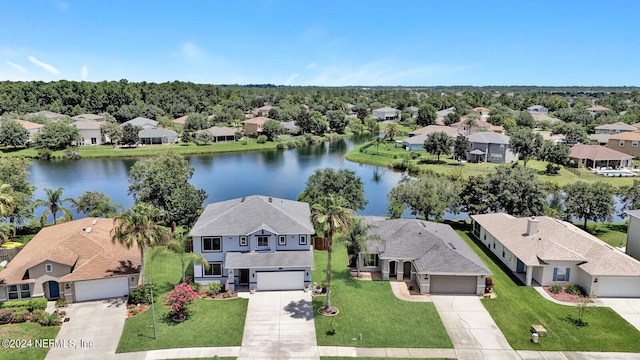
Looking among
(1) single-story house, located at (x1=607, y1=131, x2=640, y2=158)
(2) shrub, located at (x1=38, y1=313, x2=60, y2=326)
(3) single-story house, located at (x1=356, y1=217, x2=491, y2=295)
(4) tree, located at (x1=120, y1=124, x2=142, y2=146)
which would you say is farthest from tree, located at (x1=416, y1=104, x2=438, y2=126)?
(2) shrub, located at (x1=38, y1=313, x2=60, y2=326)

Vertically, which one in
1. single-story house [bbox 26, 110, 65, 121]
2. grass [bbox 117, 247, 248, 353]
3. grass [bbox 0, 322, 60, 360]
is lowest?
grass [bbox 117, 247, 248, 353]

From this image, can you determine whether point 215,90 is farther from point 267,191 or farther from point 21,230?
point 21,230

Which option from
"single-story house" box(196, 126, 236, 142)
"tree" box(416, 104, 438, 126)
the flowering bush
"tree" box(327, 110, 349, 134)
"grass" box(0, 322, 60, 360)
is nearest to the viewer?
"grass" box(0, 322, 60, 360)

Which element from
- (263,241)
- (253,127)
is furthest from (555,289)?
(253,127)

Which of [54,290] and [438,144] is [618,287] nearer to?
[54,290]

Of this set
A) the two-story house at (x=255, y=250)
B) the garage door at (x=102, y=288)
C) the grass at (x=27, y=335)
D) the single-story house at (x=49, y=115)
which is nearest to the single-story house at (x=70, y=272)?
the garage door at (x=102, y=288)

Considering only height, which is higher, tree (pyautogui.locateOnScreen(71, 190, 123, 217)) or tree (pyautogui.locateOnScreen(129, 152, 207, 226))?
tree (pyautogui.locateOnScreen(129, 152, 207, 226))

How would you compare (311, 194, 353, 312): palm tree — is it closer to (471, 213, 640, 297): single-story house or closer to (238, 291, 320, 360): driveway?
(238, 291, 320, 360): driveway
